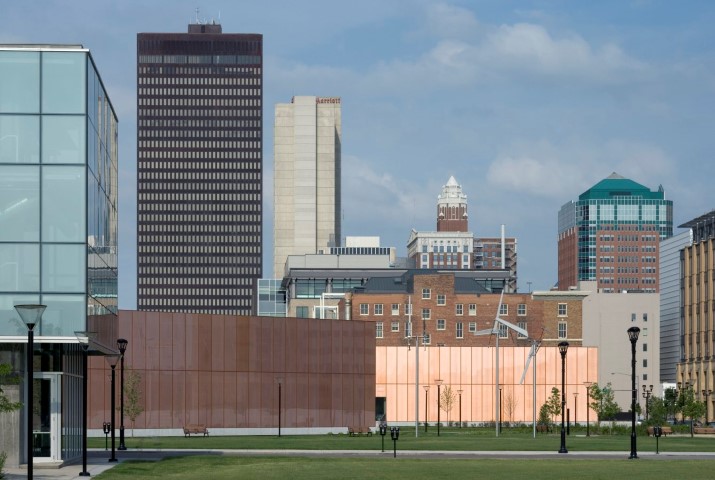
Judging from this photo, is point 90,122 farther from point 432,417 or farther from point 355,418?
point 432,417

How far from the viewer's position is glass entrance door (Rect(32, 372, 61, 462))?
54188 millimetres

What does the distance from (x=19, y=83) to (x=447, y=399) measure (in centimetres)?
9673

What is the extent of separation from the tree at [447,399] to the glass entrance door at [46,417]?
300 ft

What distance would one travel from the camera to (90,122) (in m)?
54.7

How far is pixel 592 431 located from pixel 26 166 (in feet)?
264

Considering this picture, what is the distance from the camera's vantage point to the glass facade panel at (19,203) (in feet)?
172

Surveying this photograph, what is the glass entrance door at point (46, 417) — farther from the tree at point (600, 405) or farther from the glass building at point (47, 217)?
the tree at point (600, 405)

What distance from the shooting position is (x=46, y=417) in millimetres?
54375

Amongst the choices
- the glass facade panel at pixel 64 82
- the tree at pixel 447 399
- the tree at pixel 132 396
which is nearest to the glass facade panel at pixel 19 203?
the glass facade panel at pixel 64 82

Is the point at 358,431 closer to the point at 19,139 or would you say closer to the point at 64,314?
the point at 64,314

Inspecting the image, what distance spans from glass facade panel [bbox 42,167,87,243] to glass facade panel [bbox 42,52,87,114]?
2.48 metres

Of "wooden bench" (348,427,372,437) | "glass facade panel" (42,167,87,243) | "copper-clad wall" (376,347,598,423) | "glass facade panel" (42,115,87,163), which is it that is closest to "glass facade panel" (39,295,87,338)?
"glass facade panel" (42,167,87,243)

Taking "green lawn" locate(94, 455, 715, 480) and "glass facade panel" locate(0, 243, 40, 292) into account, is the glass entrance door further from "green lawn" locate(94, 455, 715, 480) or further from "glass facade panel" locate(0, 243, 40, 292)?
"glass facade panel" locate(0, 243, 40, 292)

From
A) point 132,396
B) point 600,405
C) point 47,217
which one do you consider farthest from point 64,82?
point 600,405
